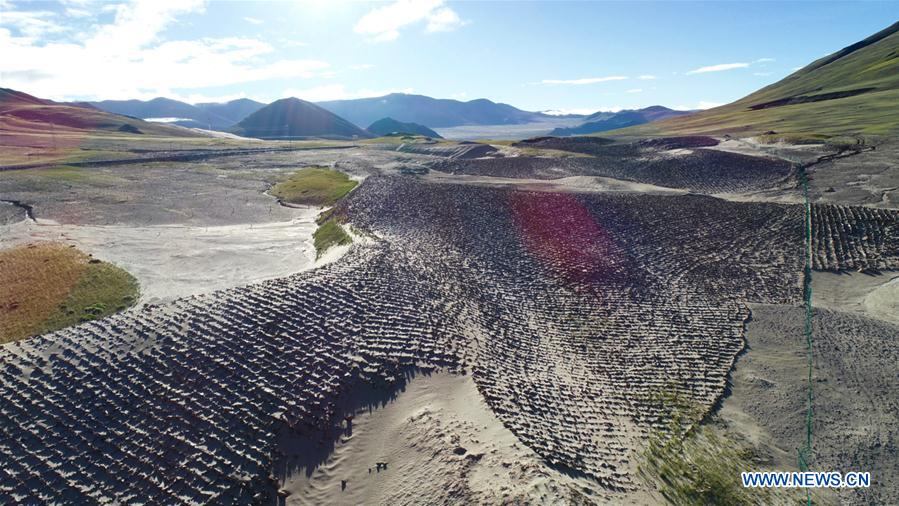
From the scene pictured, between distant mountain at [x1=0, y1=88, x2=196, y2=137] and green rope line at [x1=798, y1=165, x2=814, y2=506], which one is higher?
distant mountain at [x1=0, y1=88, x2=196, y2=137]

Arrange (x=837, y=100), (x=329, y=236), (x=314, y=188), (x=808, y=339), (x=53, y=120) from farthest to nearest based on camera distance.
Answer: (x=53, y=120)
(x=837, y=100)
(x=314, y=188)
(x=329, y=236)
(x=808, y=339)

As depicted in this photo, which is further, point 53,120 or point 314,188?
point 53,120

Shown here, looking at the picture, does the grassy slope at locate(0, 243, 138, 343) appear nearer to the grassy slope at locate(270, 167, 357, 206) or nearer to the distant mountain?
the grassy slope at locate(270, 167, 357, 206)

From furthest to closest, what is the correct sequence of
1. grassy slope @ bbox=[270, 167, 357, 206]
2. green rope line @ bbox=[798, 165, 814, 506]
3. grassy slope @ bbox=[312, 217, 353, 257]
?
grassy slope @ bbox=[270, 167, 357, 206], grassy slope @ bbox=[312, 217, 353, 257], green rope line @ bbox=[798, 165, 814, 506]

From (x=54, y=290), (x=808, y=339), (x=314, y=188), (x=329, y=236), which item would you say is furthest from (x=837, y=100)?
(x=54, y=290)

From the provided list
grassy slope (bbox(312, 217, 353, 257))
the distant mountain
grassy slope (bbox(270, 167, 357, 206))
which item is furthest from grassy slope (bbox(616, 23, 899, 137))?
the distant mountain

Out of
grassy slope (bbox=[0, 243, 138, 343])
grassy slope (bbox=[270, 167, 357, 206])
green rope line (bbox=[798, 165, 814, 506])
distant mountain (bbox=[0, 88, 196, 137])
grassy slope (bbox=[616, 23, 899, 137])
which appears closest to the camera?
green rope line (bbox=[798, 165, 814, 506])

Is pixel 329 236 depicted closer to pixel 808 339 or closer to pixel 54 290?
pixel 54 290
